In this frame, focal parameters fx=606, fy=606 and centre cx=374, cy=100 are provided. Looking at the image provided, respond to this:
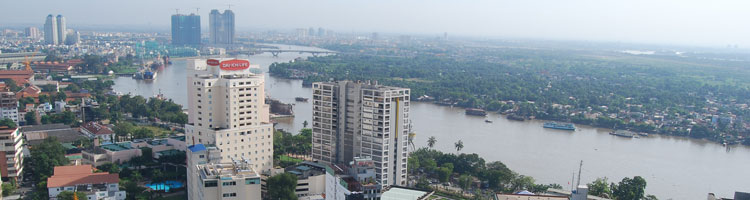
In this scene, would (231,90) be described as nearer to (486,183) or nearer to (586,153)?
(486,183)

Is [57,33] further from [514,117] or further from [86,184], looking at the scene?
[86,184]

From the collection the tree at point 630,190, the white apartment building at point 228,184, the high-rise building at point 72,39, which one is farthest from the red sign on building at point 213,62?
the high-rise building at point 72,39

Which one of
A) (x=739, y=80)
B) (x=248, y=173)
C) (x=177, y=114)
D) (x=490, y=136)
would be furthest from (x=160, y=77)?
(x=739, y=80)

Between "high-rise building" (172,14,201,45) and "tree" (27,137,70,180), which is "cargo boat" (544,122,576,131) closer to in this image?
"tree" (27,137,70,180)

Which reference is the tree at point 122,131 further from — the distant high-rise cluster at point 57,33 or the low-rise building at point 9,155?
the distant high-rise cluster at point 57,33

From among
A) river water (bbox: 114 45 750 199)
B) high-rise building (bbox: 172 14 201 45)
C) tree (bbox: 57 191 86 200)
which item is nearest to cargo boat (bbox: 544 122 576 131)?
river water (bbox: 114 45 750 199)
